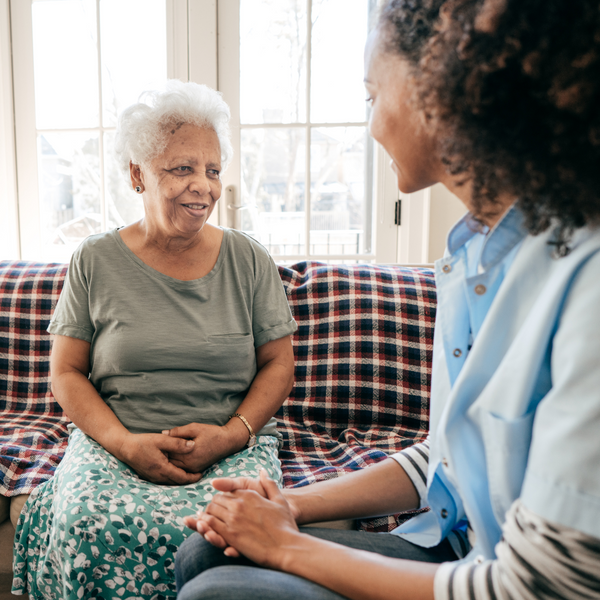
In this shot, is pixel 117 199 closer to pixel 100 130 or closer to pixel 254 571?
pixel 100 130

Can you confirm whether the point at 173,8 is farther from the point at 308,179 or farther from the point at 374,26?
the point at 374,26

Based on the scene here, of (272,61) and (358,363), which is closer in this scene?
(358,363)

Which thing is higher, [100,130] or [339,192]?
[100,130]

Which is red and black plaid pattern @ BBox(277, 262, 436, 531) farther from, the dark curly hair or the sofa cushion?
the dark curly hair

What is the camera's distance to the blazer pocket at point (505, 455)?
0.58 m

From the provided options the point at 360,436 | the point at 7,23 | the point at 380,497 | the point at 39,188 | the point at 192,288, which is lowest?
the point at 360,436

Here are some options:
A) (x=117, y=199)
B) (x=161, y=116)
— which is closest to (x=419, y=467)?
(x=161, y=116)

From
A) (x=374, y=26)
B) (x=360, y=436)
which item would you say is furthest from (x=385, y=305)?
(x=374, y=26)

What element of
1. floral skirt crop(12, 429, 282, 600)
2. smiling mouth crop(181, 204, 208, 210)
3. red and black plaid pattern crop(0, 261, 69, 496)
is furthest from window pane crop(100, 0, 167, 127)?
floral skirt crop(12, 429, 282, 600)

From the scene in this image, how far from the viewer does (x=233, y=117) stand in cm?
236

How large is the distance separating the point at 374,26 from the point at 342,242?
1639 millimetres

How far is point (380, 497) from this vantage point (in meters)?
0.92

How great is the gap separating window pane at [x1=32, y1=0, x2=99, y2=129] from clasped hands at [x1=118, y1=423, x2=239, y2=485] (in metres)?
1.85

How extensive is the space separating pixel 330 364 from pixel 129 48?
1.80 metres
